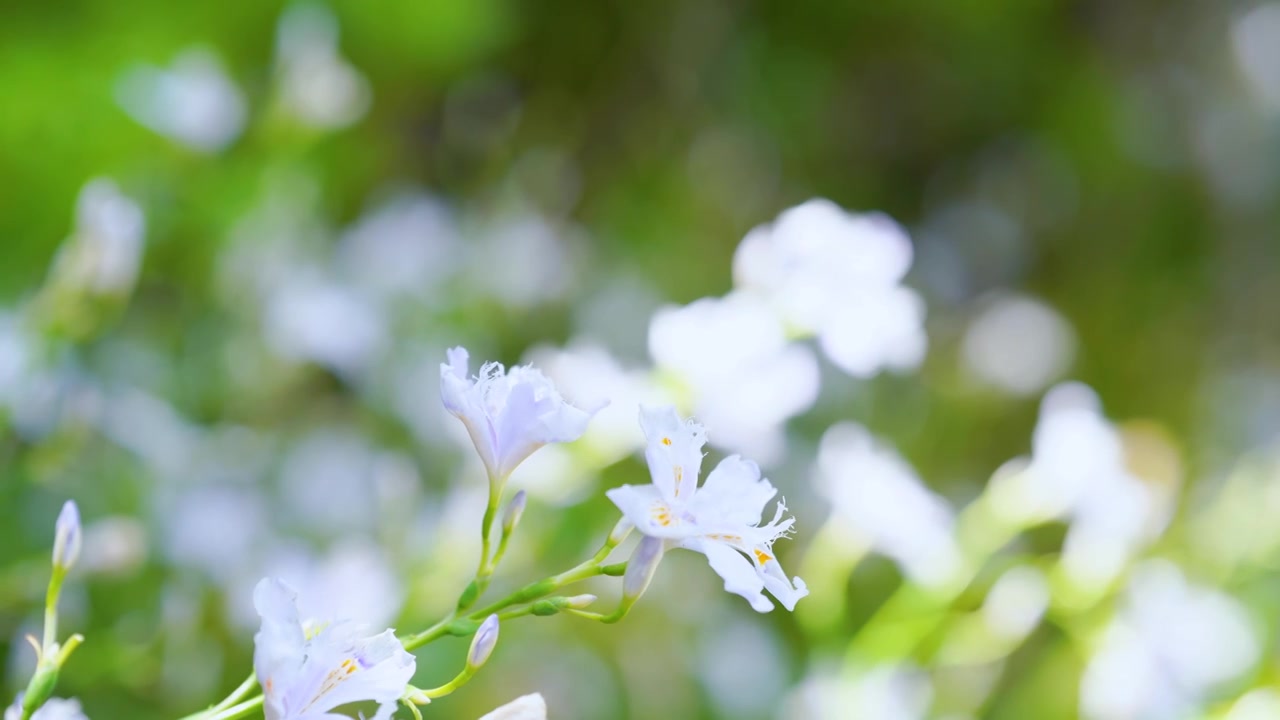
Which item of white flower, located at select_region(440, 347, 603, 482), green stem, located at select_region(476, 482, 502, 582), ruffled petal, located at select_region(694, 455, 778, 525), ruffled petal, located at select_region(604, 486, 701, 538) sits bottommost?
green stem, located at select_region(476, 482, 502, 582)

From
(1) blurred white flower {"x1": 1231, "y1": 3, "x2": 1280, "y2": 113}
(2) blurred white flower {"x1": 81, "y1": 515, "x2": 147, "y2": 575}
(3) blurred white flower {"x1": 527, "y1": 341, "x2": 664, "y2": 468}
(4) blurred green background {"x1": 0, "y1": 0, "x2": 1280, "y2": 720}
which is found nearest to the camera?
(2) blurred white flower {"x1": 81, "y1": 515, "x2": 147, "y2": 575}

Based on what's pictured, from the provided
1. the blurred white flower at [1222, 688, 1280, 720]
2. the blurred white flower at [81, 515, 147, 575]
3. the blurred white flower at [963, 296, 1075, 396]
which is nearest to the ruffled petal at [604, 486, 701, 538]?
the blurred white flower at [81, 515, 147, 575]

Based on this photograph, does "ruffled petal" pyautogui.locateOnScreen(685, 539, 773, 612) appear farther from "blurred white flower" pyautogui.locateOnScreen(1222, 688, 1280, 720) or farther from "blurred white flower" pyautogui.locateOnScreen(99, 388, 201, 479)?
"blurred white flower" pyautogui.locateOnScreen(99, 388, 201, 479)

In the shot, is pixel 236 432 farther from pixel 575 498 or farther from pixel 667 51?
pixel 667 51

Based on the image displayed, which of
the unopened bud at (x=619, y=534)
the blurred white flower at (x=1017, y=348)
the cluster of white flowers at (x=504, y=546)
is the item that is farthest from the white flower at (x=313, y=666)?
the blurred white flower at (x=1017, y=348)

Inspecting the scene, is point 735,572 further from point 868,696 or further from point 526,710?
point 868,696

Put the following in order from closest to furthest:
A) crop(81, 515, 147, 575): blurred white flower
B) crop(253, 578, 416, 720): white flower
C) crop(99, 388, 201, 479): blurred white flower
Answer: crop(253, 578, 416, 720): white flower, crop(81, 515, 147, 575): blurred white flower, crop(99, 388, 201, 479): blurred white flower
